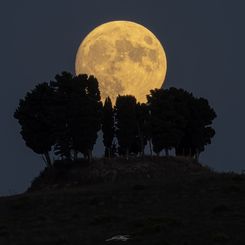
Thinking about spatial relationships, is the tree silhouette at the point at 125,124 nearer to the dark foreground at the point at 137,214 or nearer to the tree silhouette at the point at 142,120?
the tree silhouette at the point at 142,120

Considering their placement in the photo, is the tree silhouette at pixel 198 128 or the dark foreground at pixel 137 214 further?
the tree silhouette at pixel 198 128

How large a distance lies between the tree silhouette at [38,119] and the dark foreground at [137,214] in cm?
2511

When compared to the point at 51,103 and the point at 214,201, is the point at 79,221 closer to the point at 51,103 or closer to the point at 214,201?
the point at 214,201

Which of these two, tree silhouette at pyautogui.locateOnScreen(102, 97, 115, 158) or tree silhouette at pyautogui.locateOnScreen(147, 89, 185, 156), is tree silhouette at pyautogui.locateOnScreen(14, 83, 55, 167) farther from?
tree silhouette at pyautogui.locateOnScreen(147, 89, 185, 156)

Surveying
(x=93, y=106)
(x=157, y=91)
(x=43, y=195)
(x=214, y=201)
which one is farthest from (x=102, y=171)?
(x=214, y=201)

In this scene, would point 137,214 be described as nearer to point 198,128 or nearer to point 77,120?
point 77,120

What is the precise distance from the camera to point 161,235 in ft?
166

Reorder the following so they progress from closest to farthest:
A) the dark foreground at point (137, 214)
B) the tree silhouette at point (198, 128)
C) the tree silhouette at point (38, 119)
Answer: the dark foreground at point (137, 214)
the tree silhouette at point (38, 119)
the tree silhouette at point (198, 128)

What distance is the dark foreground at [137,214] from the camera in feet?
166

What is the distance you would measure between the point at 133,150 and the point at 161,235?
5596 cm

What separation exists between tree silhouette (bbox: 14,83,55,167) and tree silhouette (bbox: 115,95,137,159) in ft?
27.7

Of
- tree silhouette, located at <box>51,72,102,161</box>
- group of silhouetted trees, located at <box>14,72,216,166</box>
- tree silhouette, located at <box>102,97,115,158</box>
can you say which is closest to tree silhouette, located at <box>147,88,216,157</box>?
group of silhouetted trees, located at <box>14,72,216,166</box>

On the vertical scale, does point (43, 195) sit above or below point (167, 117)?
below

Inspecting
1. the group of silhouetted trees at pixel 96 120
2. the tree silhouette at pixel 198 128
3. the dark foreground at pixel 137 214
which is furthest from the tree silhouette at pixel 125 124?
the dark foreground at pixel 137 214
